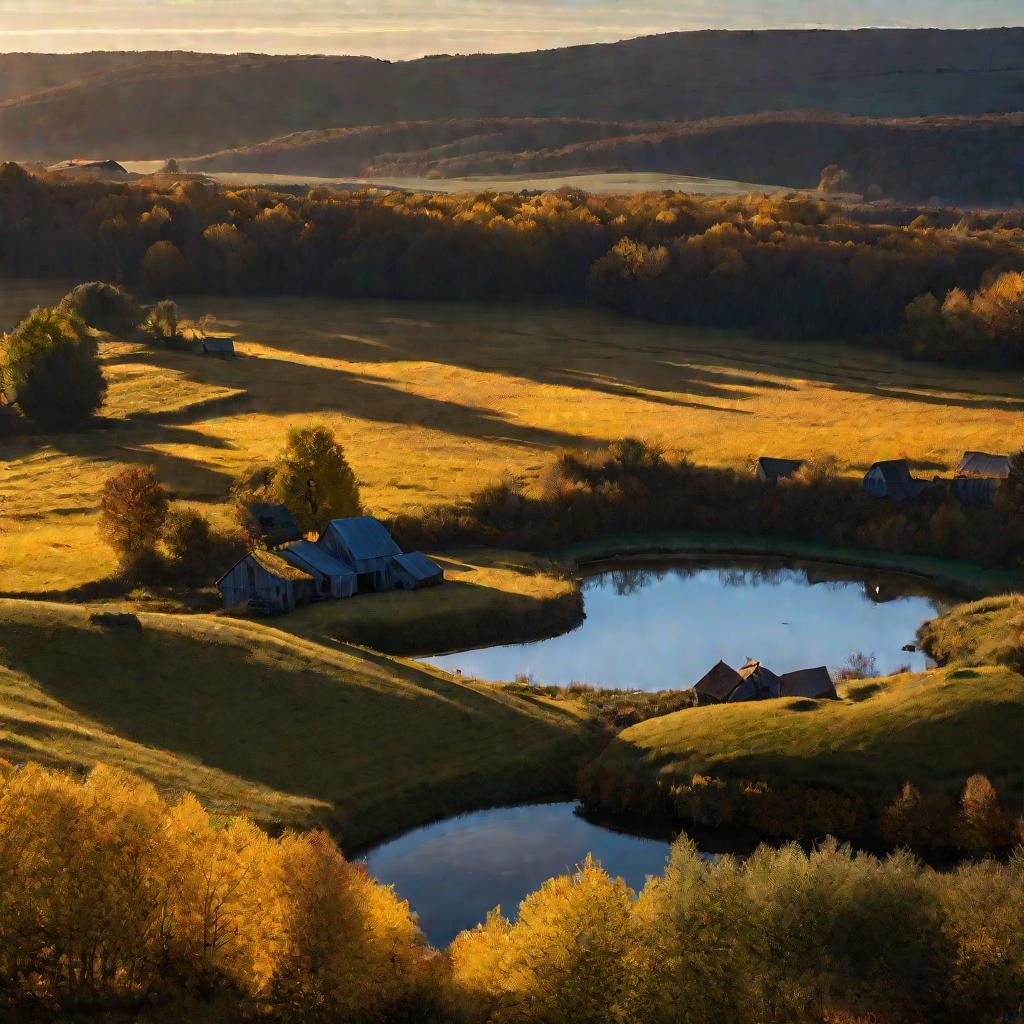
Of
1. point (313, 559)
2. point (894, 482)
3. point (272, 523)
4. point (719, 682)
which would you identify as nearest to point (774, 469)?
point (894, 482)

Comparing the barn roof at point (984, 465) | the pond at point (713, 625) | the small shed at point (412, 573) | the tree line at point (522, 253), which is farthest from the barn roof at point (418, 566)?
the tree line at point (522, 253)

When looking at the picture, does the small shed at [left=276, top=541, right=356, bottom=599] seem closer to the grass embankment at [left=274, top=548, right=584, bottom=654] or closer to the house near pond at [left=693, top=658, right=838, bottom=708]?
the grass embankment at [left=274, top=548, right=584, bottom=654]

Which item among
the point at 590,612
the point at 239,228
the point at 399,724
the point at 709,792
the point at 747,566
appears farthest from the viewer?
the point at 239,228

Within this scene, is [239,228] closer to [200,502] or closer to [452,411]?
[452,411]

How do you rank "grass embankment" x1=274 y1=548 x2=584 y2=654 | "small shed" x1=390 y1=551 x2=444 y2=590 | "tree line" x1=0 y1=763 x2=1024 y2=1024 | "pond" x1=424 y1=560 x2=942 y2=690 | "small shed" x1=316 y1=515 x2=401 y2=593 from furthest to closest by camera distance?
"small shed" x1=390 y1=551 x2=444 y2=590
"small shed" x1=316 y1=515 x2=401 y2=593
"pond" x1=424 y1=560 x2=942 y2=690
"grass embankment" x1=274 y1=548 x2=584 y2=654
"tree line" x1=0 y1=763 x2=1024 y2=1024

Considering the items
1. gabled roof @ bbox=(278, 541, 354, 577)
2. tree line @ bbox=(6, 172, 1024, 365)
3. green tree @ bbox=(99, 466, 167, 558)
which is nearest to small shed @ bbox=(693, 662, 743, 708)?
gabled roof @ bbox=(278, 541, 354, 577)

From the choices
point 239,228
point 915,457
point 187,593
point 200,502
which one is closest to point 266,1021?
point 187,593

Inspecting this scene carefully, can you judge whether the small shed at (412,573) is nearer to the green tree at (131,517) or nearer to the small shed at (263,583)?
the small shed at (263,583)
